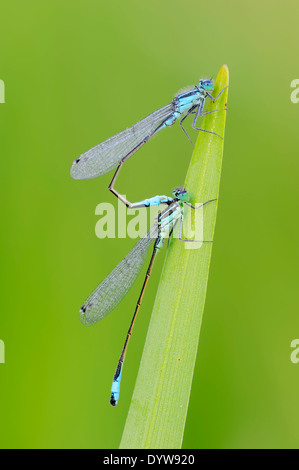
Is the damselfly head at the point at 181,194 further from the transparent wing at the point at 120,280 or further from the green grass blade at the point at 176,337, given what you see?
the transparent wing at the point at 120,280

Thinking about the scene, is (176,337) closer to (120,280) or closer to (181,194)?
(181,194)

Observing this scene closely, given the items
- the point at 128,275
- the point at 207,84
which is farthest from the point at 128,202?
the point at 207,84

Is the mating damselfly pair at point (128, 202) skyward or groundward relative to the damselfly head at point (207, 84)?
groundward

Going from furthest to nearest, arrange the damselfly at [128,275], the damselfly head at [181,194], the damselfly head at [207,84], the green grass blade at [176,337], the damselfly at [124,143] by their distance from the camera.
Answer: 1. the damselfly at [124,143]
2. the damselfly head at [207,84]
3. the damselfly at [128,275]
4. the damselfly head at [181,194]
5. the green grass blade at [176,337]

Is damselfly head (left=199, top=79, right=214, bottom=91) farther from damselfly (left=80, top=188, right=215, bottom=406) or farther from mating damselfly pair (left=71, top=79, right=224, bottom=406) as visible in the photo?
damselfly (left=80, top=188, right=215, bottom=406)

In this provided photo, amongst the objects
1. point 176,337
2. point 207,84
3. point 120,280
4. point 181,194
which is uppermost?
point 207,84

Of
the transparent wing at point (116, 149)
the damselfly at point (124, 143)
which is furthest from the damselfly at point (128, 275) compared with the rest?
the transparent wing at point (116, 149)
